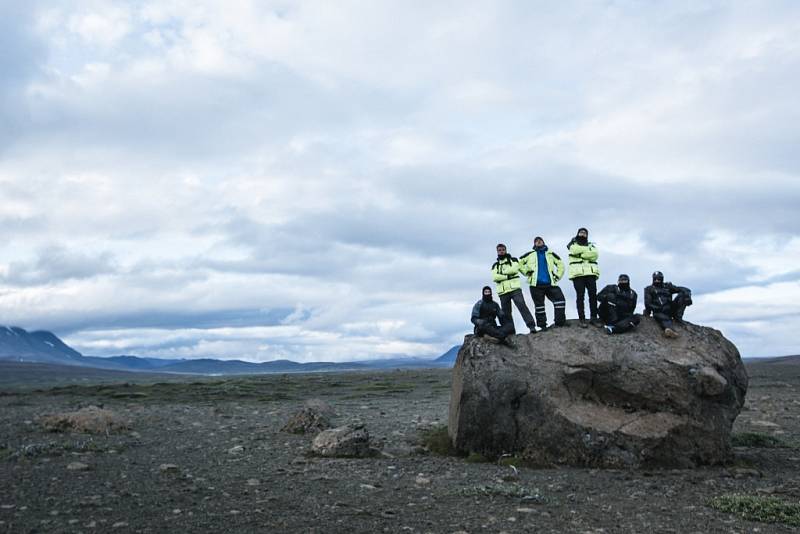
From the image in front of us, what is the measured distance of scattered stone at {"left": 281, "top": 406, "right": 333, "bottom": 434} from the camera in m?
20.4

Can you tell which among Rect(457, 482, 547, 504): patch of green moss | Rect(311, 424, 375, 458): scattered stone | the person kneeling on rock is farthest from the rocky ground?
the person kneeling on rock

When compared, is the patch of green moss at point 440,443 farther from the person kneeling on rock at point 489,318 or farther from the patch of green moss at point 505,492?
the patch of green moss at point 505,492

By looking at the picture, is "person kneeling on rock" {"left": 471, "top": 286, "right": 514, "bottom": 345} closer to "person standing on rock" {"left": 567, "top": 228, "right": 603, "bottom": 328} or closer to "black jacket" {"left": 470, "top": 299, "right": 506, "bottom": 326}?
"black jacket" {"left": 470, "top": 299, "right": 506, "bottom": 326}

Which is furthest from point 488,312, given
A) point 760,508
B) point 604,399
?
point 760,508

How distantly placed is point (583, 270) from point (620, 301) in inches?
45.3

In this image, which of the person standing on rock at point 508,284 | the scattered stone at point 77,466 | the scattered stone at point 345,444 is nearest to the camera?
the scattered stone at point 77,466

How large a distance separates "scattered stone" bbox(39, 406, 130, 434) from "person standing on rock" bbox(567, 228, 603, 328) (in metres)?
13.1

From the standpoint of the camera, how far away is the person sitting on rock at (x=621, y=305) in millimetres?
16594

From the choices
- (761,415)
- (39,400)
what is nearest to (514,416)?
(761,415)

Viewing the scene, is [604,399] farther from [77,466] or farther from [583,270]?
[77,466]

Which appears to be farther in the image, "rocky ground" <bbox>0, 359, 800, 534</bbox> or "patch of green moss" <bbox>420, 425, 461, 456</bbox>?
"patch of green moss" <bbox>420, 425, 461, 456</bbox>

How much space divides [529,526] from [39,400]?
28030mm

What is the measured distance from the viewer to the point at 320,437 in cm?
1689

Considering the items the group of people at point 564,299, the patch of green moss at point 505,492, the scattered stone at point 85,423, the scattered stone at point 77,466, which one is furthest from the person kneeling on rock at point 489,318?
the scattered stone at point 85,423
